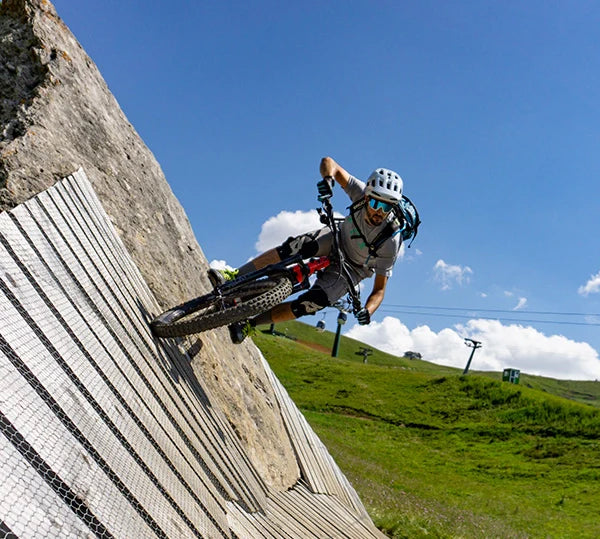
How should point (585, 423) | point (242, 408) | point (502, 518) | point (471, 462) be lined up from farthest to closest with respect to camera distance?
1. point (585, 423)
2. point (471, 462)
3. point (502, 518)
4. point (242, 408)

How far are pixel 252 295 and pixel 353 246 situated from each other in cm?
184

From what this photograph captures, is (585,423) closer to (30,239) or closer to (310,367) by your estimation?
(310,367)

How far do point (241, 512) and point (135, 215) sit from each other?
3940 mm

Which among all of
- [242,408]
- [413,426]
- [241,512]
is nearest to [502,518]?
[242,408]

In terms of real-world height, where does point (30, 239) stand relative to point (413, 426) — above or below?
below

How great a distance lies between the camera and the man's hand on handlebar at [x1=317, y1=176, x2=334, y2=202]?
Result: 7.45 meters

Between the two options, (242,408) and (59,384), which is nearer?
(59,384)

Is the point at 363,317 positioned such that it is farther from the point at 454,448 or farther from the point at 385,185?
the point at 454,448

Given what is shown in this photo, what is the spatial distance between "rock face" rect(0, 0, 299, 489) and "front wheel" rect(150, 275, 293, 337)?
547mm

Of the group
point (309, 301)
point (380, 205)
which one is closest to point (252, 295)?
point (309, 301)

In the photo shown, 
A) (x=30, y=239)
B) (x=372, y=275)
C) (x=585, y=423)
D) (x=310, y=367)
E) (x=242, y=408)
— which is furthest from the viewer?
(x=310, y=367)

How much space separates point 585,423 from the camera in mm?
42969

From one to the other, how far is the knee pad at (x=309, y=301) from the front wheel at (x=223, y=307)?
49cm

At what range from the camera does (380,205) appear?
24.2ft
